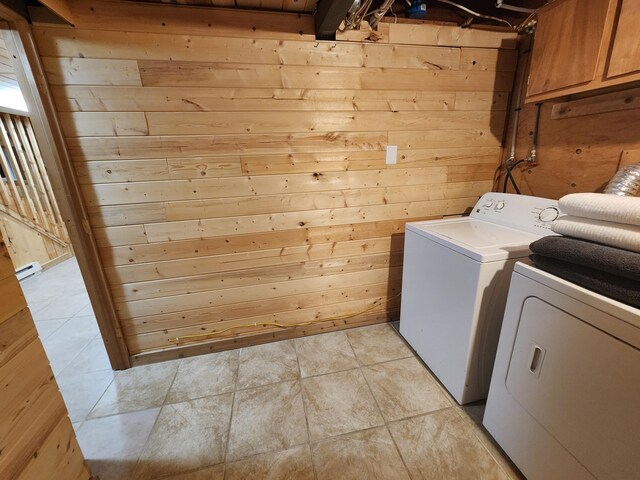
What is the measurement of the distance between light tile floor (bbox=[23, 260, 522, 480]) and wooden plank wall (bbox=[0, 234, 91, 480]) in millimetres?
394

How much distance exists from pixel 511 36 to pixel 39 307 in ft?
15.5

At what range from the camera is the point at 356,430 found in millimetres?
1295

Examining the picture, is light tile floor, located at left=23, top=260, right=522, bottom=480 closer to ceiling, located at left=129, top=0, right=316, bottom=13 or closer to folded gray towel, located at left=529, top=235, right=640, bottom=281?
folded gray towel, located at left=529, top=235, right=640, bottom=281

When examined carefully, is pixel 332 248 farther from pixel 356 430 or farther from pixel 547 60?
pixel 547 60

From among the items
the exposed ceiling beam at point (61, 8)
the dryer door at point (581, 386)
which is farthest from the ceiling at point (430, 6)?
the dryer door at point (581, 386)

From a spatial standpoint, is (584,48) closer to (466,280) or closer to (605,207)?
(605,207)

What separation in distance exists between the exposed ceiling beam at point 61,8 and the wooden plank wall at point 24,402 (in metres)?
1.08

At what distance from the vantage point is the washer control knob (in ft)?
4.34

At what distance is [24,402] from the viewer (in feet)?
2.71

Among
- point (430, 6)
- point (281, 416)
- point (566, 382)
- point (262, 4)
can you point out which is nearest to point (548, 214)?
point (566, 382)

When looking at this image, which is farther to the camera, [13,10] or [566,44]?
[566,44]

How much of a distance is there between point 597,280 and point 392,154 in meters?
1.26

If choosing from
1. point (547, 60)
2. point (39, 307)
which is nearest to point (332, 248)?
point (547, 60)

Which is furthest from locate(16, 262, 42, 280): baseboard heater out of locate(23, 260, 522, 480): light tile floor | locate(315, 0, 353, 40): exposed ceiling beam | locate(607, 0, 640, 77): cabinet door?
locate(607, 0, 640, 77): cabinet door
